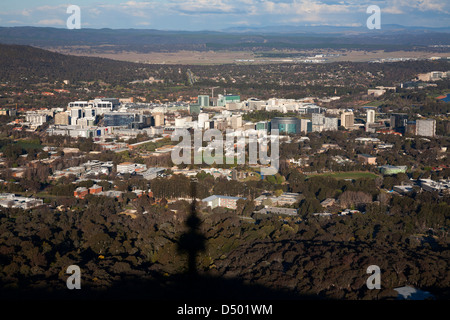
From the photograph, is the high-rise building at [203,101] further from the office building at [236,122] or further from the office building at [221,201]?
the office building at [221,201]

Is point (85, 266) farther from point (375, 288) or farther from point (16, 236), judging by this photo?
point (375, 288)

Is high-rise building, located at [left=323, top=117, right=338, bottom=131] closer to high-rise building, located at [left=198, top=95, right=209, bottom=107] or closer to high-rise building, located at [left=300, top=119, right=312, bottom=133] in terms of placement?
high-rise building, located at [left=300, top=119, right=312, bottom=133]

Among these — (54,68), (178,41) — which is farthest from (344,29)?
(54,68)

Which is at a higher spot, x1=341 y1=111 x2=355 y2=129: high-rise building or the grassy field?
x1=341 y1=111 x2=355 y2=129: high-rise building

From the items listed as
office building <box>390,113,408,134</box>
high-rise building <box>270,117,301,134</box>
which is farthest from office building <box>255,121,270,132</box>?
office building <box>390,113,408,134</box>

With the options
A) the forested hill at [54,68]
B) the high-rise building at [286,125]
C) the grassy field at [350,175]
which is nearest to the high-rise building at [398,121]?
the high-rise building at [286,125]

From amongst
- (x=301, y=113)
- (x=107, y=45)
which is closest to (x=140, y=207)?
(x=301, y=113)
